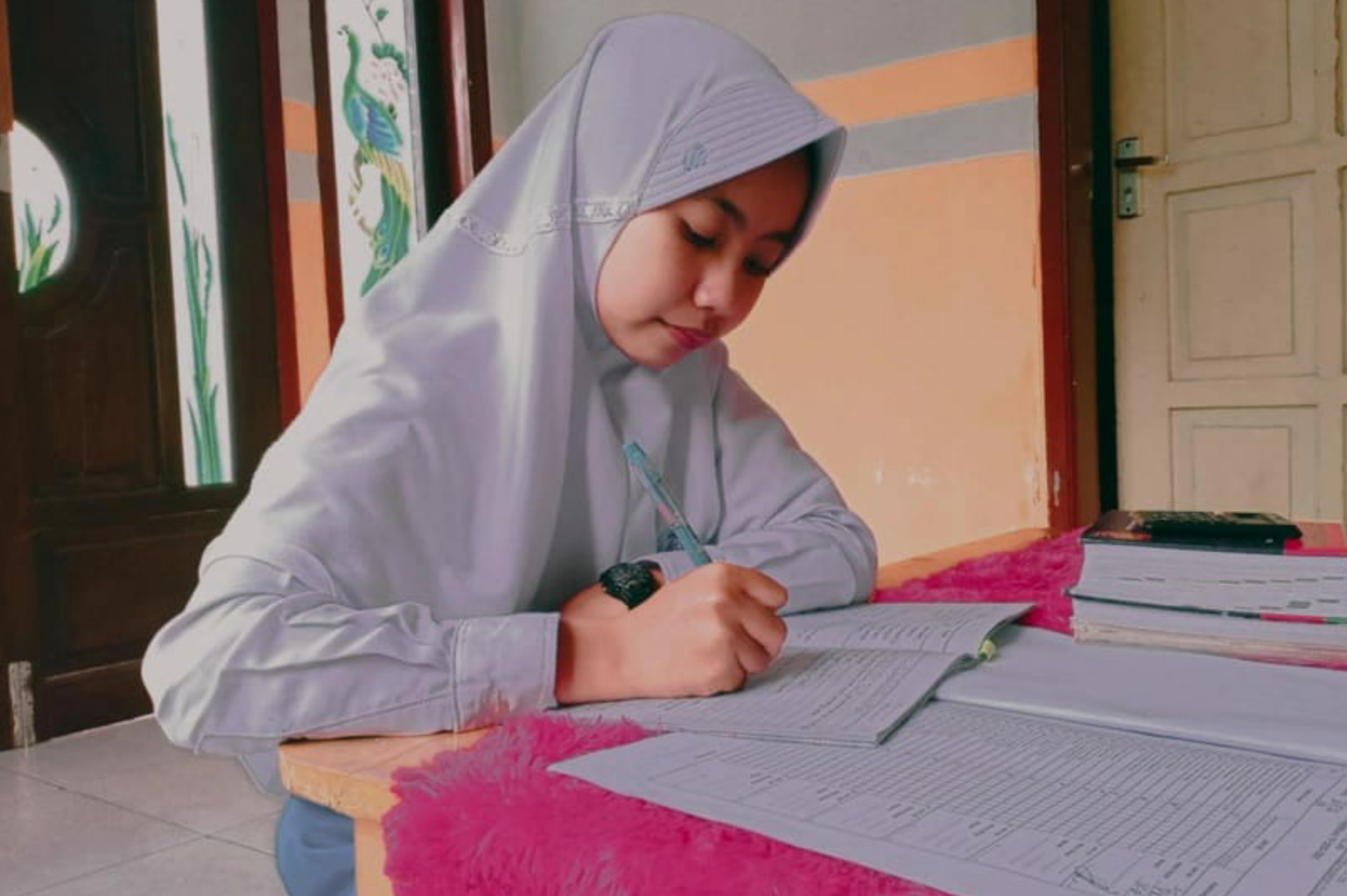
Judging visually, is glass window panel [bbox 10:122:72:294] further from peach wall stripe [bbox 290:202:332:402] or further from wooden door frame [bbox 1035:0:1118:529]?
wooden door frame [bbox 1035:0:1118:529]

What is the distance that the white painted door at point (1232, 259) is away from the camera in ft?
8.61

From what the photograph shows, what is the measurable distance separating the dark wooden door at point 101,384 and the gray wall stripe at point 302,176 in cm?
33

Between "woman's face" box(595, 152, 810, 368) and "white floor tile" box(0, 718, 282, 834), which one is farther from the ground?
"woman's face" box(595, 152, 810, 368)

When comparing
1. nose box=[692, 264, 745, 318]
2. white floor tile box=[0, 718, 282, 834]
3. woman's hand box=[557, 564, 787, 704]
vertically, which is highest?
nose box=[692, 264, 745, 318]

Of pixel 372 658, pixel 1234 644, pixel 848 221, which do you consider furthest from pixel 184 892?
pixel 848 221

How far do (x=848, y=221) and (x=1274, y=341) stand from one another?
3.59 ft

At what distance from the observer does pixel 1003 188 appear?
9.14 ft

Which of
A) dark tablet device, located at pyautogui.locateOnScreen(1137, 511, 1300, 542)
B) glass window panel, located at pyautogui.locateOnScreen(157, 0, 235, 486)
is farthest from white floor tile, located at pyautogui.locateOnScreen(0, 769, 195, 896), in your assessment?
dark tablet device, located at pyautogui.locateOnScreen(1137, 511, 1300, 542)

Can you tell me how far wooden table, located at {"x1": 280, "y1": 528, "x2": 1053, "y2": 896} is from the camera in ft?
1.81

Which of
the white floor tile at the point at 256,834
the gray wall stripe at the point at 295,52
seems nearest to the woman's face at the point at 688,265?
the white floor tile at the point at 256,834

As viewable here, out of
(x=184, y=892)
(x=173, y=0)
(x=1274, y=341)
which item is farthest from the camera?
(x=173, y=0)

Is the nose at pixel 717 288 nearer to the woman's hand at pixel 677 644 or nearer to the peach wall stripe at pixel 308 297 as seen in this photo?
the woman's hand at pixel 677 644

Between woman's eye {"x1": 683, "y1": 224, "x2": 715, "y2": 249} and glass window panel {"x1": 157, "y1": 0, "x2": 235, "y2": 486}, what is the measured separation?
2.49 m

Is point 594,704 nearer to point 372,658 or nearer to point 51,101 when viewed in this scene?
point 372,658
